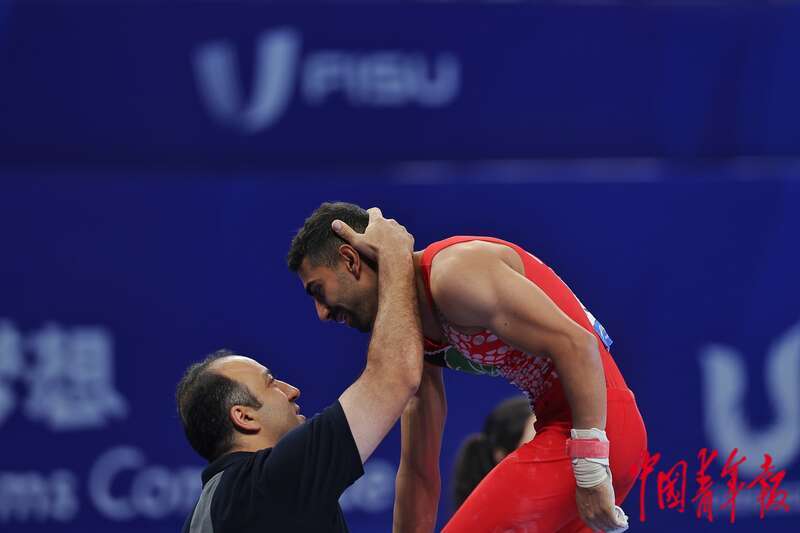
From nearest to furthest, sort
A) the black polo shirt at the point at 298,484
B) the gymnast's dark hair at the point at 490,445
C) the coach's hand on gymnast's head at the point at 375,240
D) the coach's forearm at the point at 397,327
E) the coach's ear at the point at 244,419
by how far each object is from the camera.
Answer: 1. the black polo shirt at the point at 298,484
2. the coach's forearm at the point at 397,327
3. the coach's ear at the point at 244,419
4. the coach's hand on gymnast's head at the point at 375,240
5. the gymnast's dark hair at the point at 490,445

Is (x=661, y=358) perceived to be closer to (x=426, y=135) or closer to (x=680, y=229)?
(x=680, y=229)

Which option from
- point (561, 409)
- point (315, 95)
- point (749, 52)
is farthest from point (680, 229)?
point (561, 409)

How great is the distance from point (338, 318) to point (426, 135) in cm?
338

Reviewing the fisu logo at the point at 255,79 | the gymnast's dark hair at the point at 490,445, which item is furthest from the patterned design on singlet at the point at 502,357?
the fisu logo at the point at 255,79

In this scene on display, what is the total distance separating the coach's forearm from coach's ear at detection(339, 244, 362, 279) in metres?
0.07

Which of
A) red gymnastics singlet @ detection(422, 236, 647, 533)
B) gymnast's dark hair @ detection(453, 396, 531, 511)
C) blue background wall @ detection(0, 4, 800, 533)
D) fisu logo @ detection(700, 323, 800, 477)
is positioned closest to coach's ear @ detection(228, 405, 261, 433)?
red gymnastics singlet @ detection(422, 236, 647, 533)

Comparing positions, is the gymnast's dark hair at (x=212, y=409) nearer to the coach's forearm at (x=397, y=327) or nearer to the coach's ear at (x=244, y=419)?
the coach's ear at (x=244, y=419)

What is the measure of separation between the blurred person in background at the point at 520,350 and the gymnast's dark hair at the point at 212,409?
34 centimetres

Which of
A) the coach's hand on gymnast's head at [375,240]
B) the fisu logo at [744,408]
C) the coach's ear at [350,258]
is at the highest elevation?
the coach's hand on gymnast's head at [375,240]

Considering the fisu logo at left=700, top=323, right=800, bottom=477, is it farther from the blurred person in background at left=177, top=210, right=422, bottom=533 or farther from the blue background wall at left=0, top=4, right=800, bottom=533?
the blurred person in background at left=177, top=210, right=422, bottom=533

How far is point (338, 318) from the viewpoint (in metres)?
3.48

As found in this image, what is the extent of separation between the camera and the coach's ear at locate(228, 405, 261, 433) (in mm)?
3264

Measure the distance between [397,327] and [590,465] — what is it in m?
0.61

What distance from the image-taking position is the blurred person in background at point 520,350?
3.26 metres
